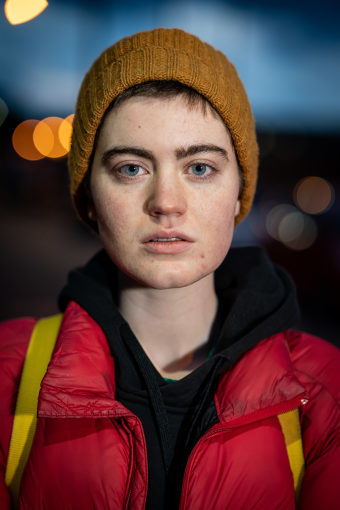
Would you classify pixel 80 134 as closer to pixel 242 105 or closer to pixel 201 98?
pixel 201 98

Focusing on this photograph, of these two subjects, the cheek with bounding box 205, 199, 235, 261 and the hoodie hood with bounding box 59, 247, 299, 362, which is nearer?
the cheek with bounding box 205, 199, 235, 261

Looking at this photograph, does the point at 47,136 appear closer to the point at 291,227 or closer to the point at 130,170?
the point at 291,227

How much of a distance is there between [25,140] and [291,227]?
3738 centimetres

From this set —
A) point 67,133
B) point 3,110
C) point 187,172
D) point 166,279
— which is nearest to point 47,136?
point 3,110

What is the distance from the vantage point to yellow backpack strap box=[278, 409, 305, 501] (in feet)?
5.53

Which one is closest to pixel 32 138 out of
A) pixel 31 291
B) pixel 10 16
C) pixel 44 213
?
pixel 44 213

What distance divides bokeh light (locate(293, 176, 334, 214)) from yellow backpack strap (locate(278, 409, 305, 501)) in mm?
10216

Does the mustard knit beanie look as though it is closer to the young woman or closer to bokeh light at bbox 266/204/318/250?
the young woman

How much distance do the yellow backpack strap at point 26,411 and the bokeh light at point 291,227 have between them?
6.48 meters

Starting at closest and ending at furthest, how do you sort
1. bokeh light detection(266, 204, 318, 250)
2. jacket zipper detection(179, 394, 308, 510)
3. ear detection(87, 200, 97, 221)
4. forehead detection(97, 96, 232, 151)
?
jacket zipper detection(179, 394, 308, 510) → forehead detection(97, 96, 232, 151) → ear detection(87, 200, 97, 221) → bokeh light detection(266, 204, 318, 250)

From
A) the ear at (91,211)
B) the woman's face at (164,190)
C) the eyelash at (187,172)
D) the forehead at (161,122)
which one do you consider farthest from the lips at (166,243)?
the ear at (91,211)

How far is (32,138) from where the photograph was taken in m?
45.2

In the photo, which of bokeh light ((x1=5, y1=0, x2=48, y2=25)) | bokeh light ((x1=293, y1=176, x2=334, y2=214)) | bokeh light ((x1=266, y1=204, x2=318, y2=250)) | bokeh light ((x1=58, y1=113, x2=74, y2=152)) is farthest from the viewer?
bokeh light ((x1=293, y1=176, x2=334, y2=214))

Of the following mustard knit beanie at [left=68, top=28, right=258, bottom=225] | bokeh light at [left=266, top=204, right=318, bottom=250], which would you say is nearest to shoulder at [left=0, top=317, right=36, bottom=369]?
mustard knit beanie at [left=68, top=28, right=258, bottom=225]
